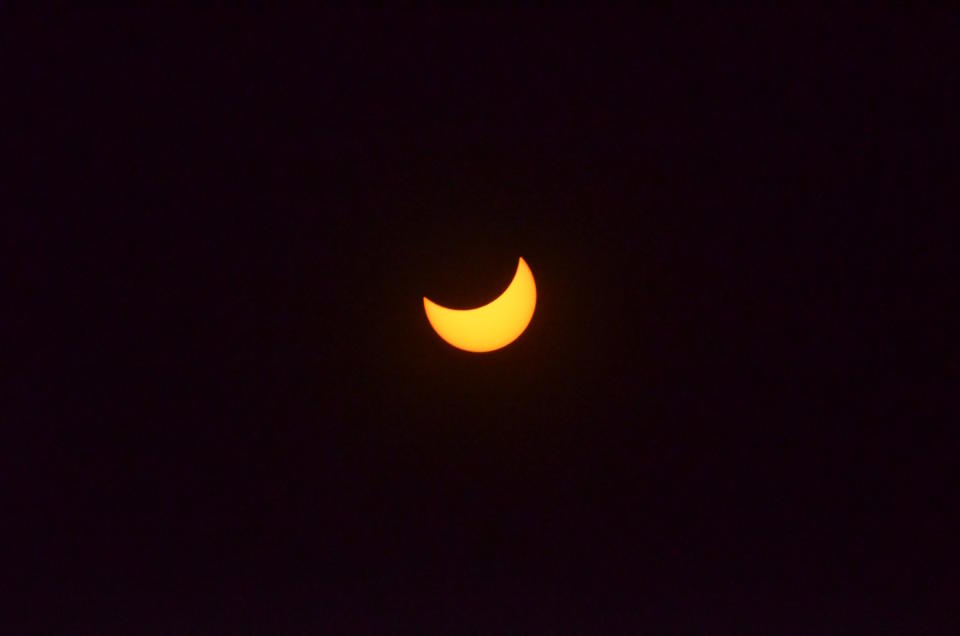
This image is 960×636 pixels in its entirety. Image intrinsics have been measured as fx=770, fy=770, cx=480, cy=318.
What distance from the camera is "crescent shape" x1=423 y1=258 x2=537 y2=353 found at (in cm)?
204

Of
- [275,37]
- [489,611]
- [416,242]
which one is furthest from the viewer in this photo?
[489,611]

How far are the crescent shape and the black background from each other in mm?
43

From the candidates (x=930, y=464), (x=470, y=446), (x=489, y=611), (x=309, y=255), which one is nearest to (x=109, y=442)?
(x=309, y=255)

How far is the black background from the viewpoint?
6.38 ft

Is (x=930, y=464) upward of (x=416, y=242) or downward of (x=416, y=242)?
downward

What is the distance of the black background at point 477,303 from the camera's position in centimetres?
194

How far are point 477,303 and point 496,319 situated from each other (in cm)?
7

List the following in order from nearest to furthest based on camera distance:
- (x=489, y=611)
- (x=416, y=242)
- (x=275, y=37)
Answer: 1. (x=275, y=37)
2. (x=416, y=242)
3. (x=489, y=611)

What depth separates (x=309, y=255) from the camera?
2105 mm

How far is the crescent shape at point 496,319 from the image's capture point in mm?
2037

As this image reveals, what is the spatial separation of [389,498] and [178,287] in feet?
2.77

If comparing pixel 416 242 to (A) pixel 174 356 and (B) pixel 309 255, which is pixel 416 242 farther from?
(A) pixel 174 356

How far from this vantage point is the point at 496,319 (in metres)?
2.04

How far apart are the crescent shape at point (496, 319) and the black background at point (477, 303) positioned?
0.04 metres
